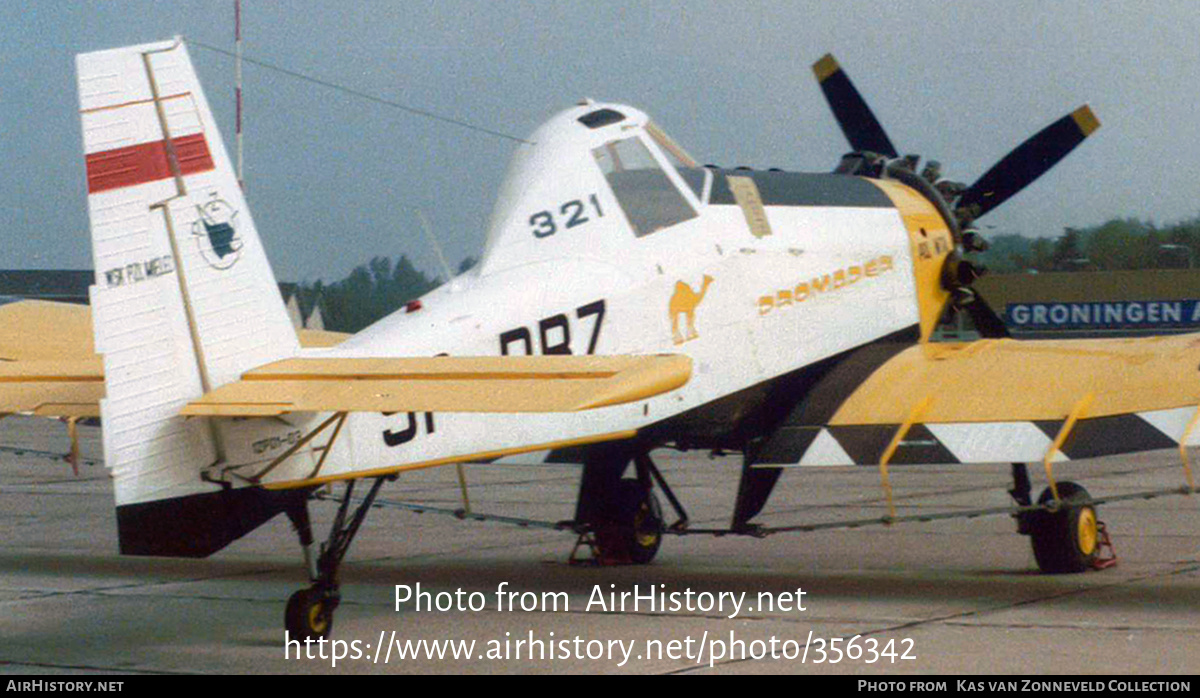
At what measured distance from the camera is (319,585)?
8.49m

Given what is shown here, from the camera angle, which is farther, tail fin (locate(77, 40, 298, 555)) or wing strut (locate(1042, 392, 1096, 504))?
wing strut (locate(1042, 392, 1096, 504))

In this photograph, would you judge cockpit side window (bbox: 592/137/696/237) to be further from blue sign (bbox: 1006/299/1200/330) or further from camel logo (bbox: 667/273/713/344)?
blue sign (bbox: 1006/299/1200/330)

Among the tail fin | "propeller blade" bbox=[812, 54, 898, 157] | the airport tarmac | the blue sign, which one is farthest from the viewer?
the blue sign

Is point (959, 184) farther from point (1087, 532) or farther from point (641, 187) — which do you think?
point (641, 187)

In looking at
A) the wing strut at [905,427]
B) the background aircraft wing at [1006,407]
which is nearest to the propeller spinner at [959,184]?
the background aircraft wing at [1006,407]

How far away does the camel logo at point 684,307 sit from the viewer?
977cm

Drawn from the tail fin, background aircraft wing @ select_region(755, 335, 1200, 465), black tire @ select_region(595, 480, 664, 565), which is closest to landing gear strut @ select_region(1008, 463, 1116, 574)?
background aircraft wing @ select_region(755, 335, 1200, 465)

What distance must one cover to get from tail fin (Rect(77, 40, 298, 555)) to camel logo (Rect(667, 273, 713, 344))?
2491 mm

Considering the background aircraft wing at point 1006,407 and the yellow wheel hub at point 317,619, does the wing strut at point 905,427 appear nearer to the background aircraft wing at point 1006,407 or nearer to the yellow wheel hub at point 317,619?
the background aircraft wing at point 1006,407

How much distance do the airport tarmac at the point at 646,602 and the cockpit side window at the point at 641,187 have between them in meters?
2.22

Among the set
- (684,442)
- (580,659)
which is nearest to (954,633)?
(580,659)

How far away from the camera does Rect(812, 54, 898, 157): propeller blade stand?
45.0 feet

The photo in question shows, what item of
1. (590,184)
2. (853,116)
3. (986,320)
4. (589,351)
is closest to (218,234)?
(589,351)

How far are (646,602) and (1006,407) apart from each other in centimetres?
234
